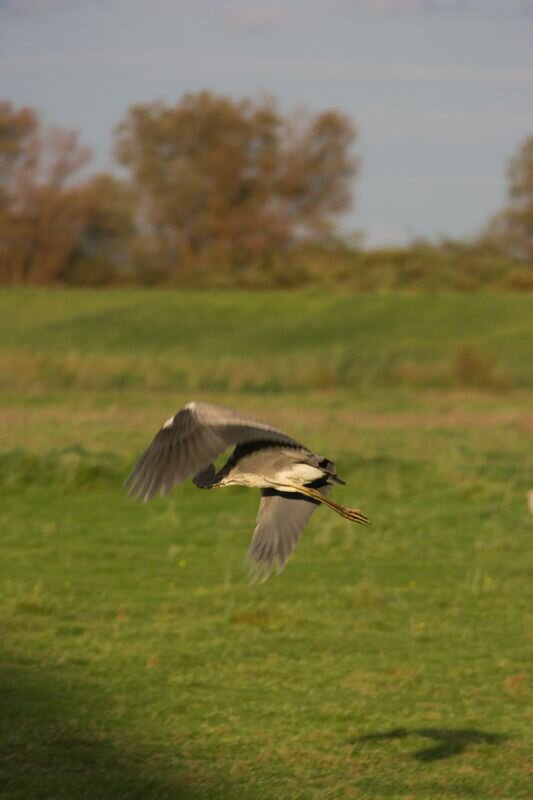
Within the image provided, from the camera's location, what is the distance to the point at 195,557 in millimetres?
10453

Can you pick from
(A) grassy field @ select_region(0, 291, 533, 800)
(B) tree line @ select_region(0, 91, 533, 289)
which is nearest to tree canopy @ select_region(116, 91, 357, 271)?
(B) tree line @ select_region(0, 91, 533, 289)

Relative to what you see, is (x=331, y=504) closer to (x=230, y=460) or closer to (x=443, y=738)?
(x=230, y=460)

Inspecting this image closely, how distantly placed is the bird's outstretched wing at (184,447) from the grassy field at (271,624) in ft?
5.56

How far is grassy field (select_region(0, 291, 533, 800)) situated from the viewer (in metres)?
5.95

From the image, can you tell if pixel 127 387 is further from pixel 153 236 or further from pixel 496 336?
pixel 153 236

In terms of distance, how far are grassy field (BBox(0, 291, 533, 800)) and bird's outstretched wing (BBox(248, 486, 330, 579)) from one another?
1.08 meters

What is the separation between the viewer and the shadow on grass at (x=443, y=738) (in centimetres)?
618

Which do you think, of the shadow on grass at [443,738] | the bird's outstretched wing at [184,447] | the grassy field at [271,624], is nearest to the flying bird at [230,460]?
the bird's outstretched wing at [184,447]

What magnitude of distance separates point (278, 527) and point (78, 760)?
152 centimetres

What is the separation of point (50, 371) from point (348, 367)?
5.71 m

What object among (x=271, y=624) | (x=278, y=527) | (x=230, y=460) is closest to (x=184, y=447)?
(x=230, y=460)

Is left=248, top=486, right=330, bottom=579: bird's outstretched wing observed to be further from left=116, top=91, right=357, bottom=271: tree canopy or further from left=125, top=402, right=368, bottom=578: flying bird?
left=116, top=91, right=357, bottom=271: tree canopy

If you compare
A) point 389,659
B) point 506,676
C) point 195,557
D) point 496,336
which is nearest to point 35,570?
point 195,557

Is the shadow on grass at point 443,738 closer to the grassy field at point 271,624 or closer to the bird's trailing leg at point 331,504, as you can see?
the grassy field at point 271,624
